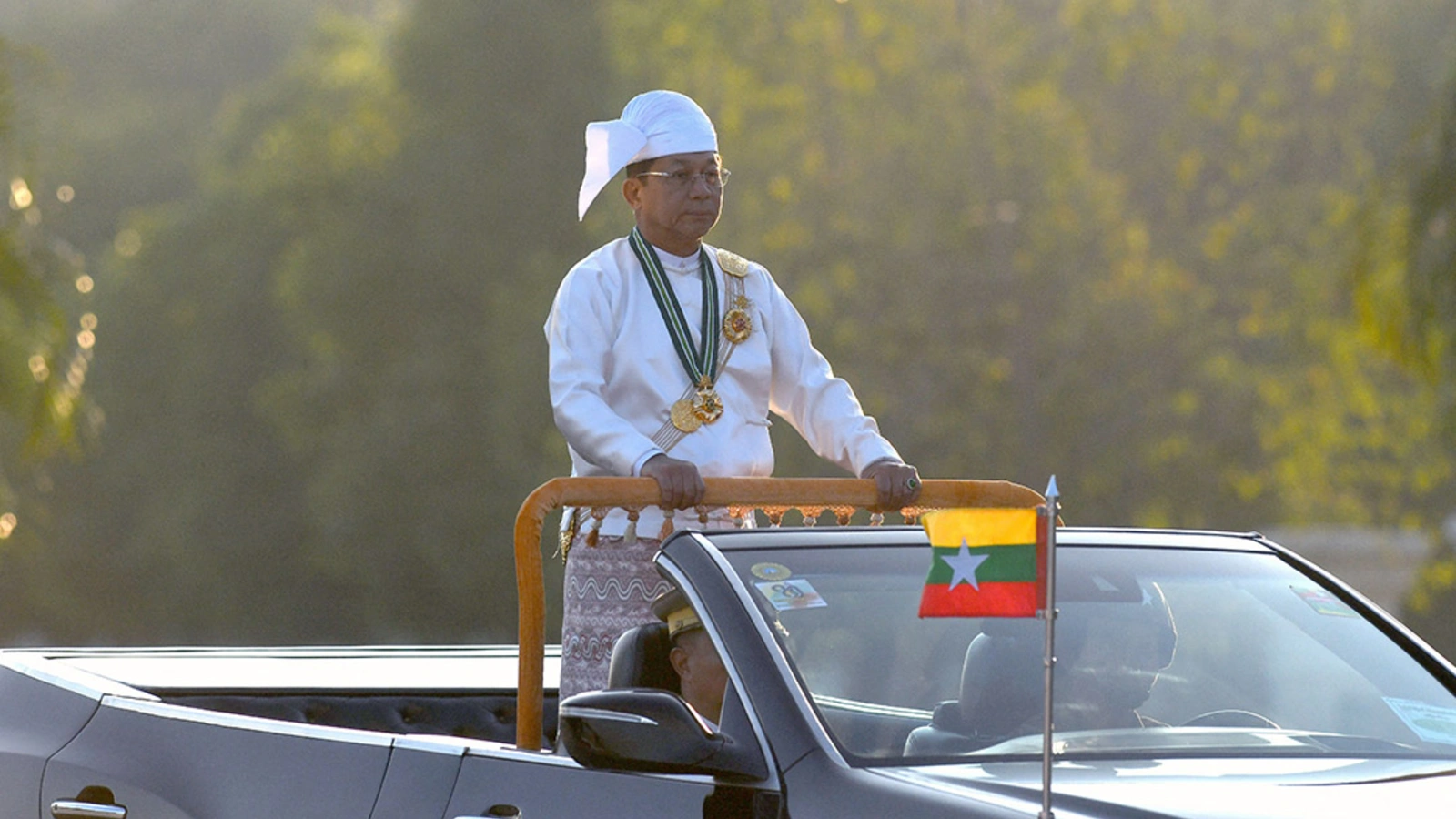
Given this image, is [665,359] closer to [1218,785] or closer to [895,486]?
[895,486]

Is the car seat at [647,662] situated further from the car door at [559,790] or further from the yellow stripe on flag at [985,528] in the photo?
the yellow stripe on flag at [985,528]

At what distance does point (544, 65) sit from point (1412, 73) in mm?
15032

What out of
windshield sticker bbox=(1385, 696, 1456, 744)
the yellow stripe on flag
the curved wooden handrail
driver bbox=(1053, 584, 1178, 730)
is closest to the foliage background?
the curved wooden handrail

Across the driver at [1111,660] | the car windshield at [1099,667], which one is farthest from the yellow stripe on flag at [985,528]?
the driver at [1111,660]

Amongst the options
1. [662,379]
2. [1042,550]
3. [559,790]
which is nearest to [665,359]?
[662,379]

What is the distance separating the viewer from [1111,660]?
444cm

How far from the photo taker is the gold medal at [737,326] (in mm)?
6121

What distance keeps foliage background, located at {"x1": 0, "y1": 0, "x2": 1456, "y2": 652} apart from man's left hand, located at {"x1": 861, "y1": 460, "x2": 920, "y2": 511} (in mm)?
27281

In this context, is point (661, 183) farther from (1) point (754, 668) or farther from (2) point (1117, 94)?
(2) point (1117, 94)

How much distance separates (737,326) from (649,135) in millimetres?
505

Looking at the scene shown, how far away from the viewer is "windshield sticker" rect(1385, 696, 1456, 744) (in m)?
4.42

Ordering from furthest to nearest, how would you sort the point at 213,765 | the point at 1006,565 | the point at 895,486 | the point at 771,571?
the point at 895,486, the point at 213,765, the point at 771,571, the point at 1006,565

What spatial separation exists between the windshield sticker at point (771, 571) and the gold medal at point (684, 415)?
1452 millimetres

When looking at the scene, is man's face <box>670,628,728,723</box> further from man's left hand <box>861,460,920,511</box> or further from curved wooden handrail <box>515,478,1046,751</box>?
man's left hand <box>861,460,920,511</box>
